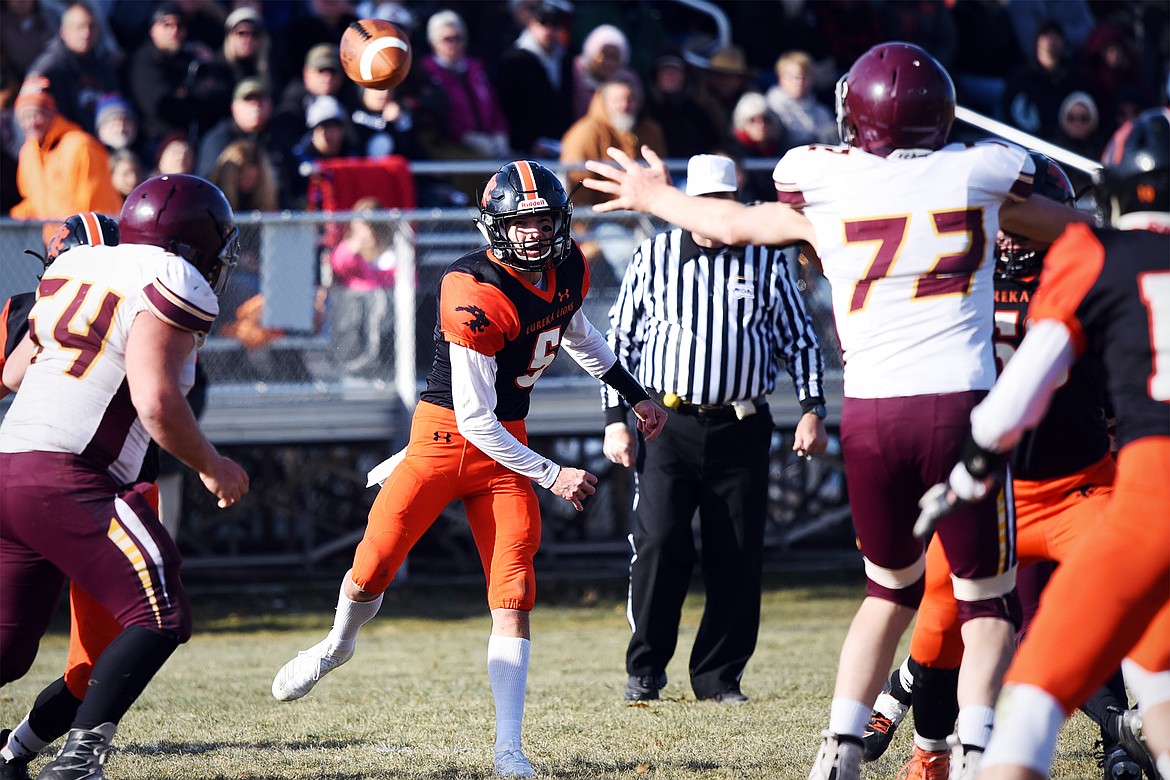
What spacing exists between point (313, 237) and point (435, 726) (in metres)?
4.13

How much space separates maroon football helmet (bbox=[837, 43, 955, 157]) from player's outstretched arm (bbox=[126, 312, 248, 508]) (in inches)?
73.6

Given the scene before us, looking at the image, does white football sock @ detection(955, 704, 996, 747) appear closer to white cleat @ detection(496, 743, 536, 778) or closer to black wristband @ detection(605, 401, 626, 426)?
white cleat @ detection(496, 743, 536, 778)

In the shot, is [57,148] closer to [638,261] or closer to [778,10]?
[638,261]

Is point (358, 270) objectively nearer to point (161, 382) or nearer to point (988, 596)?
point (161, 382)

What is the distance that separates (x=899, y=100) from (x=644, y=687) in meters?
3.45

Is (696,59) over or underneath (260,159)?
over

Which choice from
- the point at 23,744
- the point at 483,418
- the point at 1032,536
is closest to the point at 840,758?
the point at 1032,536

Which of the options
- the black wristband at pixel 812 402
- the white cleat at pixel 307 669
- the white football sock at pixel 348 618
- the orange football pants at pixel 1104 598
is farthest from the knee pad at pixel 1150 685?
the black wristband at pixel 812 402

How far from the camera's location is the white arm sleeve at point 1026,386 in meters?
3.13

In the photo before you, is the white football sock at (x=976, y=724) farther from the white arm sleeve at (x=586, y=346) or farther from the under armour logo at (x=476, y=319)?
the white arm sleeve at (x=586, y=346)

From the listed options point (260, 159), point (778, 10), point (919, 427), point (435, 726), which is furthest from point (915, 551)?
point (778, 10)

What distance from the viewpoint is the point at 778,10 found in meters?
12.9

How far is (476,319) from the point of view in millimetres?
4988

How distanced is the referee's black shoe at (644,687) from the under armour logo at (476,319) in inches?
84.4
